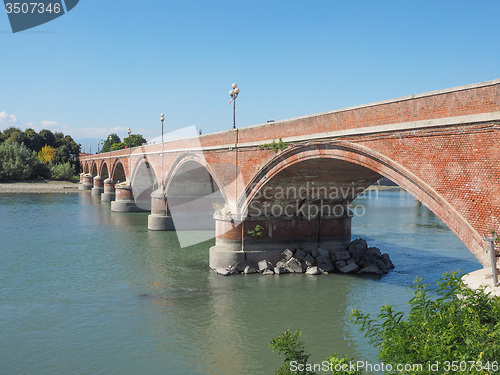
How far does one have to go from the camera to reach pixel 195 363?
11711 mm

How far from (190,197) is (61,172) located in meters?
55.0

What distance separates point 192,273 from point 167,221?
1289 centimetres

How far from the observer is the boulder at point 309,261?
21.1 metres

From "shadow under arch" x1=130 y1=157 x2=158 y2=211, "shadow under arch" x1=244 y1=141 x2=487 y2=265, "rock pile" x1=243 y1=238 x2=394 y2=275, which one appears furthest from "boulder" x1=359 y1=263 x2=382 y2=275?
"shadow under arch" x1=130 y1=157 x2=158 y2=211

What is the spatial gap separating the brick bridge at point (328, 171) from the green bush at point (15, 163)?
42065 mm

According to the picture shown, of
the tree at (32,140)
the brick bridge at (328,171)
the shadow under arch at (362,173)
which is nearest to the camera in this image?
the brick bridge at (328,171)

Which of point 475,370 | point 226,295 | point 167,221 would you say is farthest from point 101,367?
point 167,221

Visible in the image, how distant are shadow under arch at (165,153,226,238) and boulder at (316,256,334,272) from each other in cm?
1211

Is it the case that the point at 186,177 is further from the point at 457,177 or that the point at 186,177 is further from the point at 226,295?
the point at 457,177

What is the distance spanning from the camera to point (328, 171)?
1892 cm

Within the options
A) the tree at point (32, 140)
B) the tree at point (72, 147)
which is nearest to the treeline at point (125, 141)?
the tree at point (72, 147)

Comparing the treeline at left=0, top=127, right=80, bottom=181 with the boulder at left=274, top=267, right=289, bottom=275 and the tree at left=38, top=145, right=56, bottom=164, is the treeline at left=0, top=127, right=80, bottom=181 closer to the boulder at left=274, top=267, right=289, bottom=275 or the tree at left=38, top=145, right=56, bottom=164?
the tree at left=38, top=145, right=56, bottom=164

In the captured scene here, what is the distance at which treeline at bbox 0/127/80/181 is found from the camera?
7075cm

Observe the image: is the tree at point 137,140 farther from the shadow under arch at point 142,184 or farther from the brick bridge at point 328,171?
the brick bridge at point 328,171
